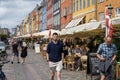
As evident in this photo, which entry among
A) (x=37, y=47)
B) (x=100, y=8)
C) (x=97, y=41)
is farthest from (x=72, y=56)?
(x=37, y=47)

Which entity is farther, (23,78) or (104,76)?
(23,78)

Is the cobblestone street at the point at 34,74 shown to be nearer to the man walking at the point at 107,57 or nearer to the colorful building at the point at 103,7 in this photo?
the man walking at the point at 107,57

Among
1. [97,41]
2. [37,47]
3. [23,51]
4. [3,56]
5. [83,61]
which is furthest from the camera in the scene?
[37,47]

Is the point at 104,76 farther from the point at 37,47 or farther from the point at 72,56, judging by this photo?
the point at 37,47

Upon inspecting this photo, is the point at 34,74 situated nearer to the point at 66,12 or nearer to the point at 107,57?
the point at 107,57

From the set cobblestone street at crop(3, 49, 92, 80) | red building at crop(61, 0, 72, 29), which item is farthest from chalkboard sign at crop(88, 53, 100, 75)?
red building at crop(61, 0, 72, 29)

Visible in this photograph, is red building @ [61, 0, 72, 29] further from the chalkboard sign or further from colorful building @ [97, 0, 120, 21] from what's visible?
the chalkboard sign

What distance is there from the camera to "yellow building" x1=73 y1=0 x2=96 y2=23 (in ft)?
144

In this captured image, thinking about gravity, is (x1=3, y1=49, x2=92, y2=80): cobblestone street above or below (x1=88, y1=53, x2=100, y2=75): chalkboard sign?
below

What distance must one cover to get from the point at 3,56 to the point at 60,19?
45.6 metres

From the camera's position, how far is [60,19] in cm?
7562

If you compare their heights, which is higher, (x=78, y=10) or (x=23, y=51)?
(x=78, y=10)

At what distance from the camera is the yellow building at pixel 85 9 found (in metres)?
43.8

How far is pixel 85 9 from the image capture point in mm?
47625
